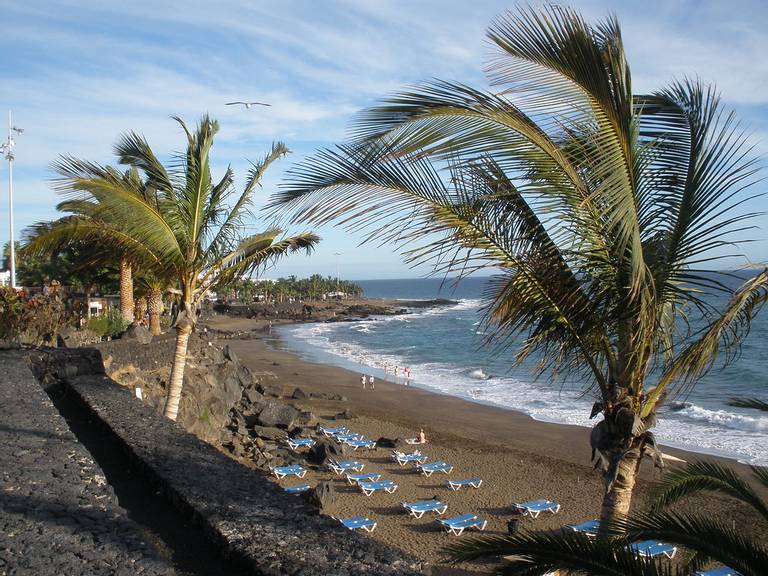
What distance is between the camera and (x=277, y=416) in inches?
727

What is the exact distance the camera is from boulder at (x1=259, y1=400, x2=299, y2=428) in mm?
18250

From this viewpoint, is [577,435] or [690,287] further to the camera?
[577,435]

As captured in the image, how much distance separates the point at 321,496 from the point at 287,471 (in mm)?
1920

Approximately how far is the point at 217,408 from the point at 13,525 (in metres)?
13.3

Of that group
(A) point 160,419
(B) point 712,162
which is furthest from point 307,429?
(B) point 712,162

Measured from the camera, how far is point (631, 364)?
4.37 metres

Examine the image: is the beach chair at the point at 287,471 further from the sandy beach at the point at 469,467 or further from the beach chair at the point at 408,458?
the beach chair at the point at 408,458

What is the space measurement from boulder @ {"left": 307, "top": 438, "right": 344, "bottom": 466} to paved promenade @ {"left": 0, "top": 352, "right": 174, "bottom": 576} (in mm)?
9679

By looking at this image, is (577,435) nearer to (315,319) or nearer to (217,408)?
(217,408)

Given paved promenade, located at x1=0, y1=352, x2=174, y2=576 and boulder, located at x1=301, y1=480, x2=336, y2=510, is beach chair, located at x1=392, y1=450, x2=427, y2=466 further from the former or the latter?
paved promenade, located at x1=0, y1=352, x2=174, y2=576

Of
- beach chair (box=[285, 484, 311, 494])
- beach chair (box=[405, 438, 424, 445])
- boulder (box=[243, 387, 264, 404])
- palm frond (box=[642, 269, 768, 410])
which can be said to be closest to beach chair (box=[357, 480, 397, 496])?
beach chair (box=[285, 484, 311, 494])

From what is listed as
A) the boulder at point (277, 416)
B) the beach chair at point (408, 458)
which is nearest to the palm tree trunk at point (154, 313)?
the boulder at point (277, 416)

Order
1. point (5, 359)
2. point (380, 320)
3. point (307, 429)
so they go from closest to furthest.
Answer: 1. point (5, 359)
2. point (307, 429)
3. point (380, 320)

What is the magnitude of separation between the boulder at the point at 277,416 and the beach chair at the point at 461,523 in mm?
7619
